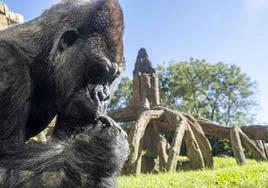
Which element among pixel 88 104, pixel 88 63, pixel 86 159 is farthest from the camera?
pixel 88 63

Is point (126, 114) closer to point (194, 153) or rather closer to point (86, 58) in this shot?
point (194, 153)

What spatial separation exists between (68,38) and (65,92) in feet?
0.86

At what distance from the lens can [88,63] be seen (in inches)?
74.0

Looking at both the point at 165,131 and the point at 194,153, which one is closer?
the point at 194,153

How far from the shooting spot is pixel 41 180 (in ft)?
5.11

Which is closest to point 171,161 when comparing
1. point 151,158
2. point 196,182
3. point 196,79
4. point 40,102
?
point 151,158

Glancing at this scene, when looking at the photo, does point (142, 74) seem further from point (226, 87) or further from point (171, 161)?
point (226, 87)

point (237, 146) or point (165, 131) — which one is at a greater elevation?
point (165, 131)

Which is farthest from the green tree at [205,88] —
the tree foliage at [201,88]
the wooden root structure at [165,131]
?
the wooden root structure at [165,131]

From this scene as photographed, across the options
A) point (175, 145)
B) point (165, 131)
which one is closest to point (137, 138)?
point (175, 145)

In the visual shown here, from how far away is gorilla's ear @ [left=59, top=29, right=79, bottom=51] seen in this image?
196 centimetres

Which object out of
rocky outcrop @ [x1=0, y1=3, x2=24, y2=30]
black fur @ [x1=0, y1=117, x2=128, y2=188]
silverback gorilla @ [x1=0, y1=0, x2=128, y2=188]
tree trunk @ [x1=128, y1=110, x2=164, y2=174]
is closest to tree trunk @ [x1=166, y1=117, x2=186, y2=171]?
tree trunk @ [x1=128, y1=110, x2=164, y2=174]

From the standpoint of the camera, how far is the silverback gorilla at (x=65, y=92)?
157 centimetres

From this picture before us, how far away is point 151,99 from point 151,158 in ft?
5.91
